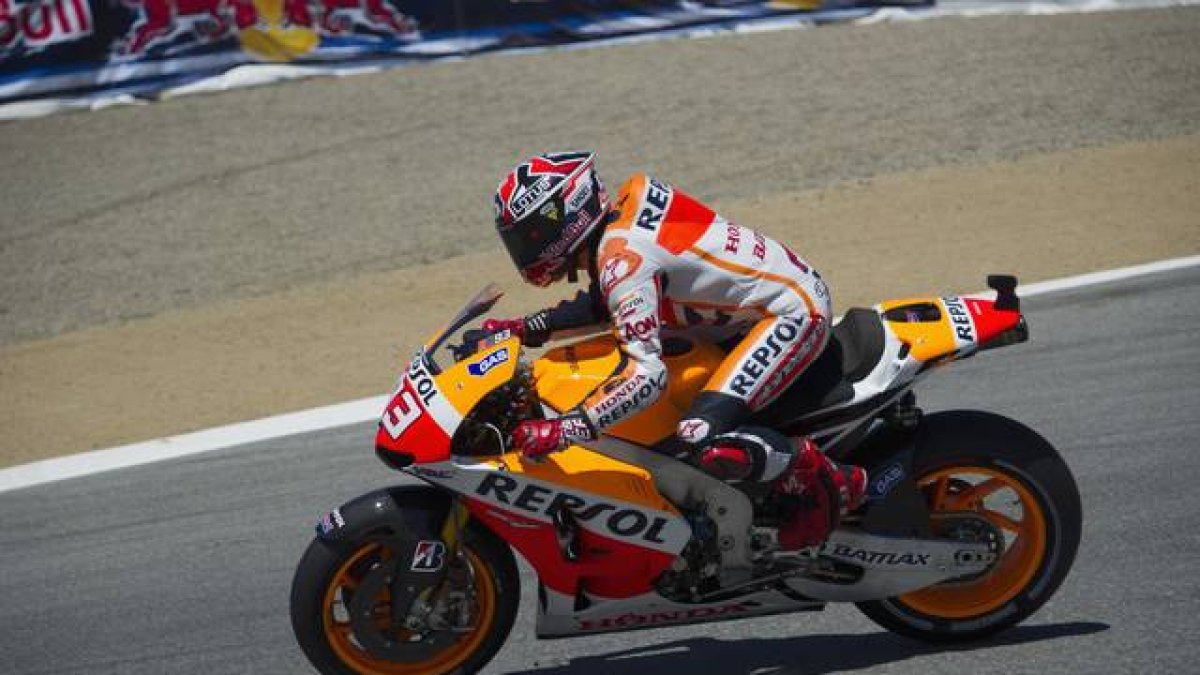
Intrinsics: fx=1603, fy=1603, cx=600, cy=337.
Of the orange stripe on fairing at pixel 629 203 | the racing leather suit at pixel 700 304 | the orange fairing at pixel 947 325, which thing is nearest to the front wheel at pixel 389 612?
the racing leather suit at pixel 700 304

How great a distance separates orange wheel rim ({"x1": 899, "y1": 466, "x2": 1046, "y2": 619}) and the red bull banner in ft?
43.6

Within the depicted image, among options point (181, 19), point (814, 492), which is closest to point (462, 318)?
point (814, 492)

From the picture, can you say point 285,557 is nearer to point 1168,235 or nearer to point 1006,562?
point 1006,562

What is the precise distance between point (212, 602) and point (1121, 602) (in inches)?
144

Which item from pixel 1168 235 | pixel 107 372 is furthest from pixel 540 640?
pixel 1168 235

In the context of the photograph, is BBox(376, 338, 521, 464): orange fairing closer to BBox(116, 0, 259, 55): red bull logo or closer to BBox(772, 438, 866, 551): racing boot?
BBox(772, 438, 866, 551): racing boot

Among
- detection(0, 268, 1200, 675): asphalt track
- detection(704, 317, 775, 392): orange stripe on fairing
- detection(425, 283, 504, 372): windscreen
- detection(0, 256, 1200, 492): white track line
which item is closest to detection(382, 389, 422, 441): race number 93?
detection(425, 283, 504, 372): windscreen

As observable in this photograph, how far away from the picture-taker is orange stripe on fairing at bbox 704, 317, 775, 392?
5.29 meters

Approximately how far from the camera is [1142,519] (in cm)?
661

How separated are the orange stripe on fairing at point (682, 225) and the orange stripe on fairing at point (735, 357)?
0.36 m

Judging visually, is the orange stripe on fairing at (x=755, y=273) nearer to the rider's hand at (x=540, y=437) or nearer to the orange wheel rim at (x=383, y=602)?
the rider's hand at (x=540, y=437)

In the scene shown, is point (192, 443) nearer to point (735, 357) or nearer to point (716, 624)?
point (716, 624)

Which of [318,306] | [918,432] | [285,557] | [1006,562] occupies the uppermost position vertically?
[918,432]

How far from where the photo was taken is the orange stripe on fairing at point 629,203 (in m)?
5.35
